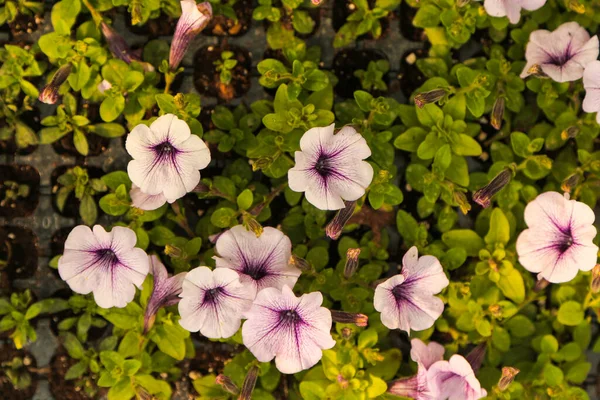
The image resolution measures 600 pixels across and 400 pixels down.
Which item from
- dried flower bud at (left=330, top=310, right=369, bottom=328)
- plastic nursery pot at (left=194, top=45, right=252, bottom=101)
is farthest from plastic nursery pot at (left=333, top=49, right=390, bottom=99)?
dried flower bud at (left=330, top=310, right=369, bottom=328)

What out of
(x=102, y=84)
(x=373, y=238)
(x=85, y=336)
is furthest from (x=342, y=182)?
(x=85, y=336)

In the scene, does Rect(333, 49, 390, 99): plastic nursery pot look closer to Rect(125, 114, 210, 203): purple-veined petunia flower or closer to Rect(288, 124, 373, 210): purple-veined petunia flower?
Rect(288, 124, 373, 210): purple-veined petunia flower

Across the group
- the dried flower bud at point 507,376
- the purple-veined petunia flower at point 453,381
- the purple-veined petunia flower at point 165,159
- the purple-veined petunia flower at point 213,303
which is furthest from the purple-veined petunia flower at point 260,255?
the dried flower bud at point 507,376

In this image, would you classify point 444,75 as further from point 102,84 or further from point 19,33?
point 19,33

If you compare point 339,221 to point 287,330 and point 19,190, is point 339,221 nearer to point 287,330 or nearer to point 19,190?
point 287,330

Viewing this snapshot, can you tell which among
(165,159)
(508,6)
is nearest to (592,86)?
(508,6)

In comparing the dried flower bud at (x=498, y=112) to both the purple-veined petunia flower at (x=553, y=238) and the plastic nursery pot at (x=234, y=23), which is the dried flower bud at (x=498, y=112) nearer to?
the purple-veined petunia flower at (x=553, y=238)
